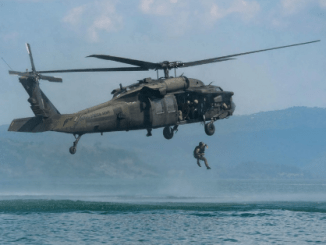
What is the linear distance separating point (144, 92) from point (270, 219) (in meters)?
29.2

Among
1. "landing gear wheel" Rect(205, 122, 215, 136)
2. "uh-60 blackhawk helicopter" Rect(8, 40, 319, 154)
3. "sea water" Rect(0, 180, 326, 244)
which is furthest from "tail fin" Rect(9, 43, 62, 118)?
"sea water" Rect(0, 180, 326, 244)

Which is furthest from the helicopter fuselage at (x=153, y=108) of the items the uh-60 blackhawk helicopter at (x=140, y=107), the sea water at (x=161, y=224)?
the sea water at (x=161, y=224)

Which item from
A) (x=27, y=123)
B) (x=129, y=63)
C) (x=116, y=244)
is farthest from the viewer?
(x=116, y=244)

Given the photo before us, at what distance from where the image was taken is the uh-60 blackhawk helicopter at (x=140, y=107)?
106 feet

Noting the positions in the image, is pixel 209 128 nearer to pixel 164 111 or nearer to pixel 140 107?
pixel 164 111

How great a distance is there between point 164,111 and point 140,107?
7.01ft

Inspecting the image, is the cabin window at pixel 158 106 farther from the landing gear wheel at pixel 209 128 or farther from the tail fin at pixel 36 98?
the tail fin at pixel 36 98

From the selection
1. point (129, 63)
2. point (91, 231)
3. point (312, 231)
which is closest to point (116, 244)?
point (91, 231)

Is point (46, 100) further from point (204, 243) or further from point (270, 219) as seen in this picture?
point (270, 219)

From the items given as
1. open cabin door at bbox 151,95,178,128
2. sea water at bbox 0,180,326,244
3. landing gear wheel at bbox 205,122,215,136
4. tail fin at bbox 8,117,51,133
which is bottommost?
sea water at bbox 0,180,326,244

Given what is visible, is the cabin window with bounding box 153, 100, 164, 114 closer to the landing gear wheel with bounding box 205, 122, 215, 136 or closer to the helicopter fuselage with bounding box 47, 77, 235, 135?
the helicopter fuselage with bounding box 47, 77, 235, 135

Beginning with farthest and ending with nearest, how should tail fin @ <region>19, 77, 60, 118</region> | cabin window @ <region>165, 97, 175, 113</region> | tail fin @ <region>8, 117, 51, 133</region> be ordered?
1. cabin window @ <region>165, 97, 175, 113</region>
2. tail fin @ <region>19, 77, 60, 118</region>
3. tail fin @ <region>8, 117, 51, 133</region>

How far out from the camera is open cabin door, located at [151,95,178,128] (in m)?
36.2

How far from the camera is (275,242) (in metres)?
44.4
